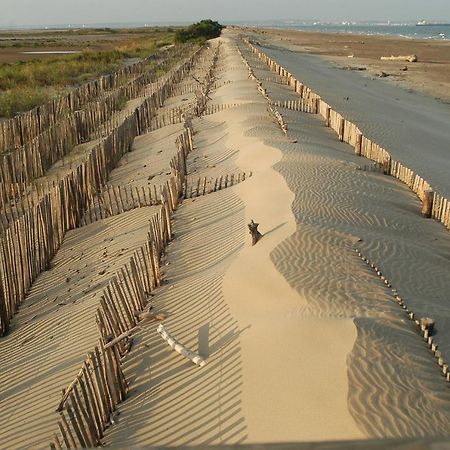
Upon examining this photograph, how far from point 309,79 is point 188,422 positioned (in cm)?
2386

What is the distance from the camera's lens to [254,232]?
6762mm

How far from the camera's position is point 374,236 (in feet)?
24.0

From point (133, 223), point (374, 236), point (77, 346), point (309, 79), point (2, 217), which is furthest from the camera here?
point (309, 79)

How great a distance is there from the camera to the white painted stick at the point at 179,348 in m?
4.64

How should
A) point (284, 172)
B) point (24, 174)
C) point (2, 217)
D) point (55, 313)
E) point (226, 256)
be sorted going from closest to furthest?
point (55, 313) → point (226, 256) → point (2, 217) → point (284, 172) → point (24, 174)

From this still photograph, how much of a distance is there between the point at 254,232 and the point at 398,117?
41.6 ft

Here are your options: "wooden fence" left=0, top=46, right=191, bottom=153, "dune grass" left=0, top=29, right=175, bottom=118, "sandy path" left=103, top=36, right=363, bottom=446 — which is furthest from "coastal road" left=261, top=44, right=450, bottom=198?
"dune grass" left=0, top=29, right=175, bottom=118

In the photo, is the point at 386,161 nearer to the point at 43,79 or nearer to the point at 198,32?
the point at 43,79

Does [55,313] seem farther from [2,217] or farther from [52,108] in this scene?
[52,108]

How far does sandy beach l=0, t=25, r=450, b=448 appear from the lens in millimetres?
3922

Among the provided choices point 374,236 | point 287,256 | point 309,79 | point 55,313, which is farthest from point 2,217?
point 309,79

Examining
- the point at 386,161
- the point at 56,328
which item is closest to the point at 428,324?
the point at 56,328

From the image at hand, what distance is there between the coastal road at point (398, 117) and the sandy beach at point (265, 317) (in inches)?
65.9

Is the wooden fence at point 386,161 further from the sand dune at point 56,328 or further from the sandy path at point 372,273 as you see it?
the sand dune at point 56,328
